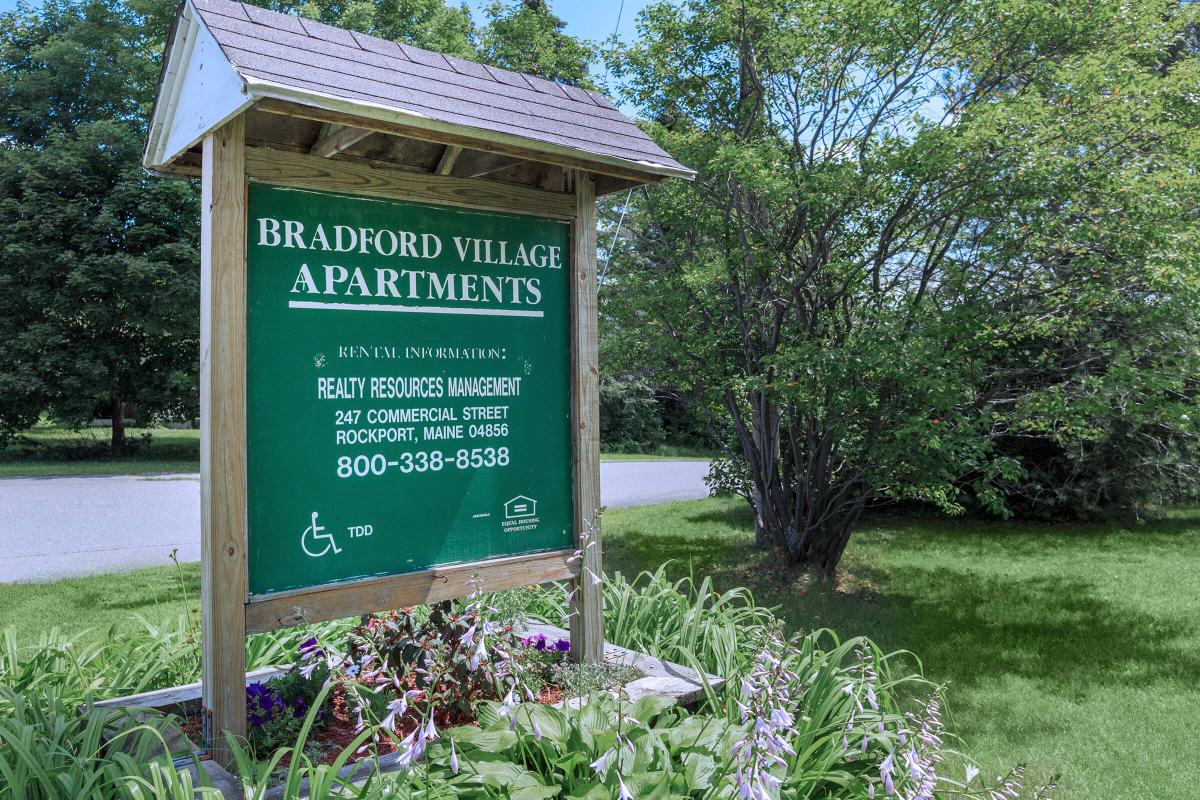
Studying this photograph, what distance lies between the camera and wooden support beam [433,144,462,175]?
134 inches

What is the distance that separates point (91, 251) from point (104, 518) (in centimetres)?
1037

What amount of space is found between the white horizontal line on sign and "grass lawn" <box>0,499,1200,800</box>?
2443 millimetres

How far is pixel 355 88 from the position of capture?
2943mm

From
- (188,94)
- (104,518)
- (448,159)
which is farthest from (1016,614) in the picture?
(104,518)

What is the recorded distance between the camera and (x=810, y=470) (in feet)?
25.3

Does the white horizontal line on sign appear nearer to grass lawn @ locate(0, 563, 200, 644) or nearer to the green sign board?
the green sign board

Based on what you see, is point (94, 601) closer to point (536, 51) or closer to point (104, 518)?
point (104, 518)

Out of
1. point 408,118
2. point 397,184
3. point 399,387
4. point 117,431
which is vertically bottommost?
point 117,431

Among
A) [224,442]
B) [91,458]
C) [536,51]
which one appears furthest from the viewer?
[91,458]

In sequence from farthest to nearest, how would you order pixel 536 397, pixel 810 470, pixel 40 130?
pixel 40 130 < pixel 810 470 < pixel 536 397

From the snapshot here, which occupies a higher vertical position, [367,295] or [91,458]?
[367,295]

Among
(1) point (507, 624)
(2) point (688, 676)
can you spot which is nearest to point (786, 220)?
(2) point (688, 676)

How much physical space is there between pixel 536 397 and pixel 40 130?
75.9 feet

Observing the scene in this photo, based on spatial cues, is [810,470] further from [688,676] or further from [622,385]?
[622,385]
